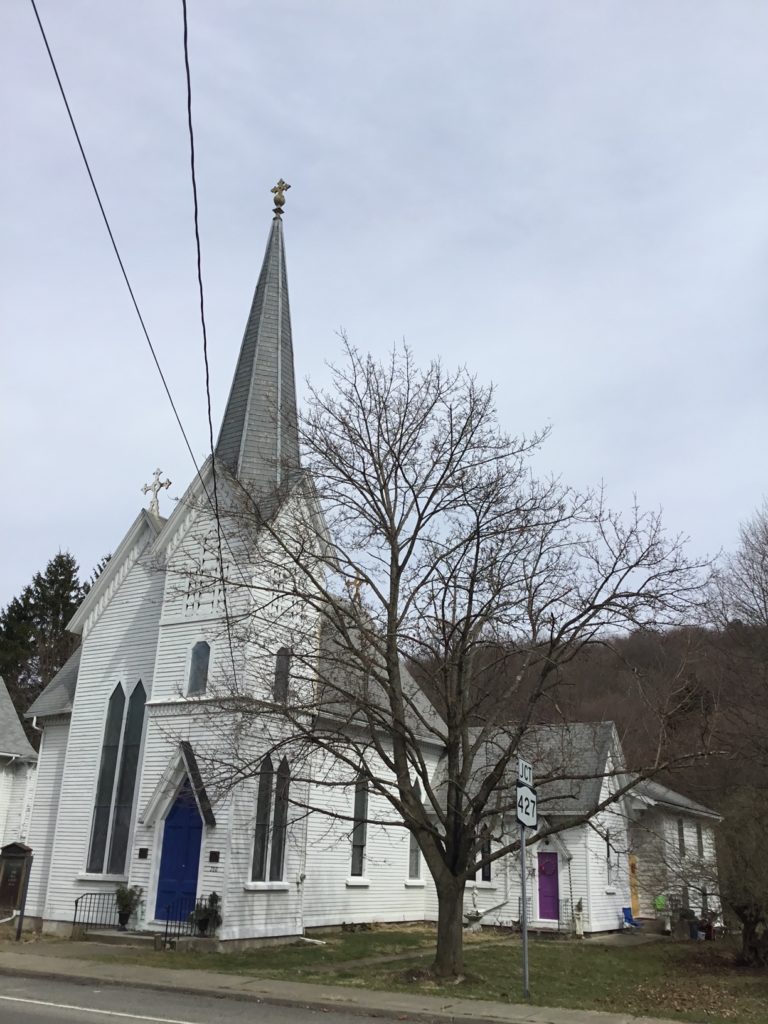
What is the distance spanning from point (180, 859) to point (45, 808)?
19.3 ft

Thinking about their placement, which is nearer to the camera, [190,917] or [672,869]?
[672,869]

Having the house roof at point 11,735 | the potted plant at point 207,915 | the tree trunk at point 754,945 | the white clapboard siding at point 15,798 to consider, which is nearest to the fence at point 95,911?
the potted plant at point 207,915

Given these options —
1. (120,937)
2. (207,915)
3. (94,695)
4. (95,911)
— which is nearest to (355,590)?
(207,915)

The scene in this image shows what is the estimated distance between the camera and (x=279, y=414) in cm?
2386

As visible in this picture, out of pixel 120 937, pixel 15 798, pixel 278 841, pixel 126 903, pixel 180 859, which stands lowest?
pixel 120 937

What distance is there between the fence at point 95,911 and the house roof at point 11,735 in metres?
9.72

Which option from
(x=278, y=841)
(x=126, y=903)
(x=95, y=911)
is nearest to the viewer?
(x=126, y=903)

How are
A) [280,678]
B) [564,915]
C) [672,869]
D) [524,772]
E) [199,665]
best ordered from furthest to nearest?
[564,915]
[199,665]
[280,678]
[672,869]
[524,772]

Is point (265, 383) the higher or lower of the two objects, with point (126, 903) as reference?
higher

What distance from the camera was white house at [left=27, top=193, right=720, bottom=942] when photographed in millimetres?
19500

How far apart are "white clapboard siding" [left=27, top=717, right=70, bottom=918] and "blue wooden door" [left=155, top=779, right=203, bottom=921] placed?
4.47m

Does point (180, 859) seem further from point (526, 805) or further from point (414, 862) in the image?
point (526, 805)

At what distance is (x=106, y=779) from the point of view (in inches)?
884

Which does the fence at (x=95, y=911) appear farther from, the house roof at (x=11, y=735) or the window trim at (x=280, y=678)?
the house roof at (x=11, y=735)
